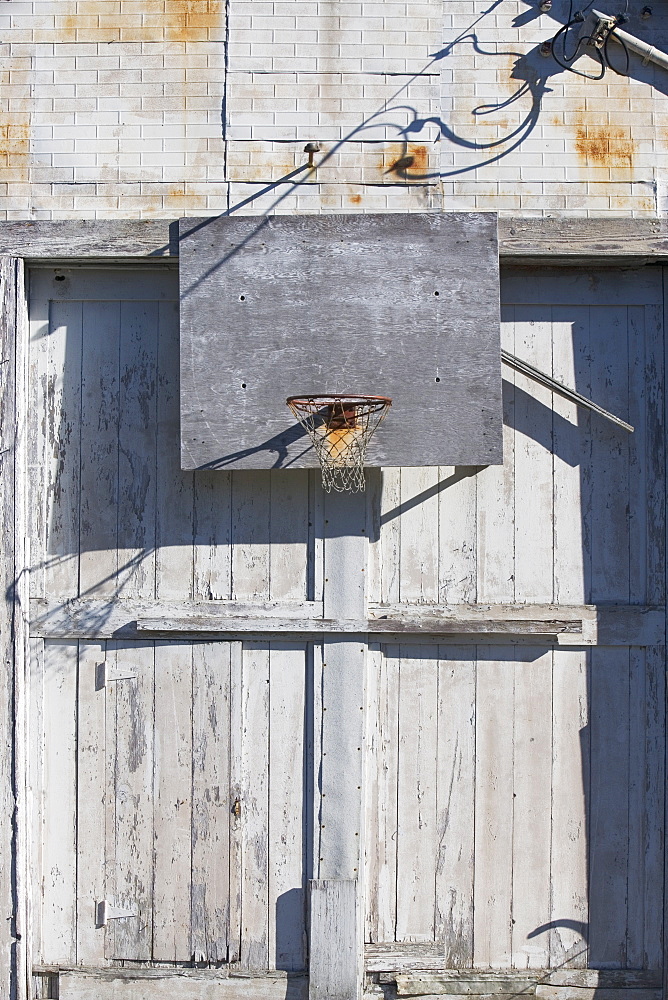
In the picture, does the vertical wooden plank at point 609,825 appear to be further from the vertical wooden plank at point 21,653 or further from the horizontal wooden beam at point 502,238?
the vertical wooden plank at point 21,653

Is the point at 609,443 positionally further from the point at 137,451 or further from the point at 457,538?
the point at 137,451

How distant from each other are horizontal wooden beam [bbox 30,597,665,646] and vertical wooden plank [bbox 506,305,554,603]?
0.16 metres

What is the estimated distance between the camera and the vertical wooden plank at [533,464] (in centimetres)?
418

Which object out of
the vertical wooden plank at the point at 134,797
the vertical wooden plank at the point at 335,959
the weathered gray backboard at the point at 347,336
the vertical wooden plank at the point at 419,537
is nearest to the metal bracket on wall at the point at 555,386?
the weathered gray backboard at the point at 347,336

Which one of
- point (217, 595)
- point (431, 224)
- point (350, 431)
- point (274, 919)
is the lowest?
point (274, 919)

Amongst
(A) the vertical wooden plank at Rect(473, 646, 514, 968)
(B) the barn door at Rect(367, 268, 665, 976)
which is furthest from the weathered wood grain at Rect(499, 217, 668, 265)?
(A) the vertical wooden plank at Rect(473, 646, 514, 968)

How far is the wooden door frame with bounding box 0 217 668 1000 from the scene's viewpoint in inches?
158

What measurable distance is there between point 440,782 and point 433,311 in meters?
2.38

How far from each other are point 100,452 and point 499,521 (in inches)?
83.1

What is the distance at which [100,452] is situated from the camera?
4203mm

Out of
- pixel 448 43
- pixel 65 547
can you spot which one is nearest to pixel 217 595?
pixel 65 547

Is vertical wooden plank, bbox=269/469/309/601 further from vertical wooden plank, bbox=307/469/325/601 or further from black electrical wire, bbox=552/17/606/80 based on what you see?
black electrical wire, bbox=552/17/606/80

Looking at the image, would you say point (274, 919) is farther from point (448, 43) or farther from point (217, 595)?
point (448, 43)

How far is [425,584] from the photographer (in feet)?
13.7
